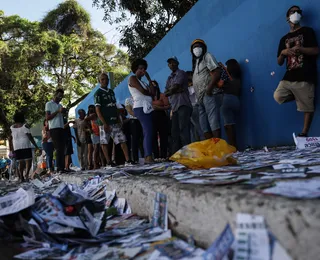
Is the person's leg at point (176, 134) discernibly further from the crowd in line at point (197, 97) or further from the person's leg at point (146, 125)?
the person's leg at point (146, 125)

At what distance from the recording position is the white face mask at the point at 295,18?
3928 millimetres

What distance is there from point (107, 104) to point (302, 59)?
284 centimetres

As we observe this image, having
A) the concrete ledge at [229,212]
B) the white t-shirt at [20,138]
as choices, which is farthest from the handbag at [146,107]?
the white t-shirt at [20,138]

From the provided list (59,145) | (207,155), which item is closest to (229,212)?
(207,155)

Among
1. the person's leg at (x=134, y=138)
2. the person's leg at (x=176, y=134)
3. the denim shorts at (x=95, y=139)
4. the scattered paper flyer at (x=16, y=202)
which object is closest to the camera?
the scattered paper flyer at (x=16, y=202)

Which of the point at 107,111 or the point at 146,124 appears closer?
the point at 146,124

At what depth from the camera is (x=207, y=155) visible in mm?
2590

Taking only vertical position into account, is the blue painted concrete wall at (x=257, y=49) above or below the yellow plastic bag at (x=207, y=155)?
above

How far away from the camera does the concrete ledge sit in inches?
35.7

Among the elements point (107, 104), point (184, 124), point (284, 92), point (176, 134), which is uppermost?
point (107, 104)

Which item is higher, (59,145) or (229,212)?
(59,145)

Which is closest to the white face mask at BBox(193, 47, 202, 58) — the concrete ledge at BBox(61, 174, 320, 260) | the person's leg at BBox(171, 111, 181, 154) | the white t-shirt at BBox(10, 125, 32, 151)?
the person's leg at BBox(171, 111, 181, 154)

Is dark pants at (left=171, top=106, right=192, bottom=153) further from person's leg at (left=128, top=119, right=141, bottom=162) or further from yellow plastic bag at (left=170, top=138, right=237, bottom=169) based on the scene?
yellow plastic bag at (left=170, top=138, right=237, bottom=169)

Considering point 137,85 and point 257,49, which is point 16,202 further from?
point 257,49
